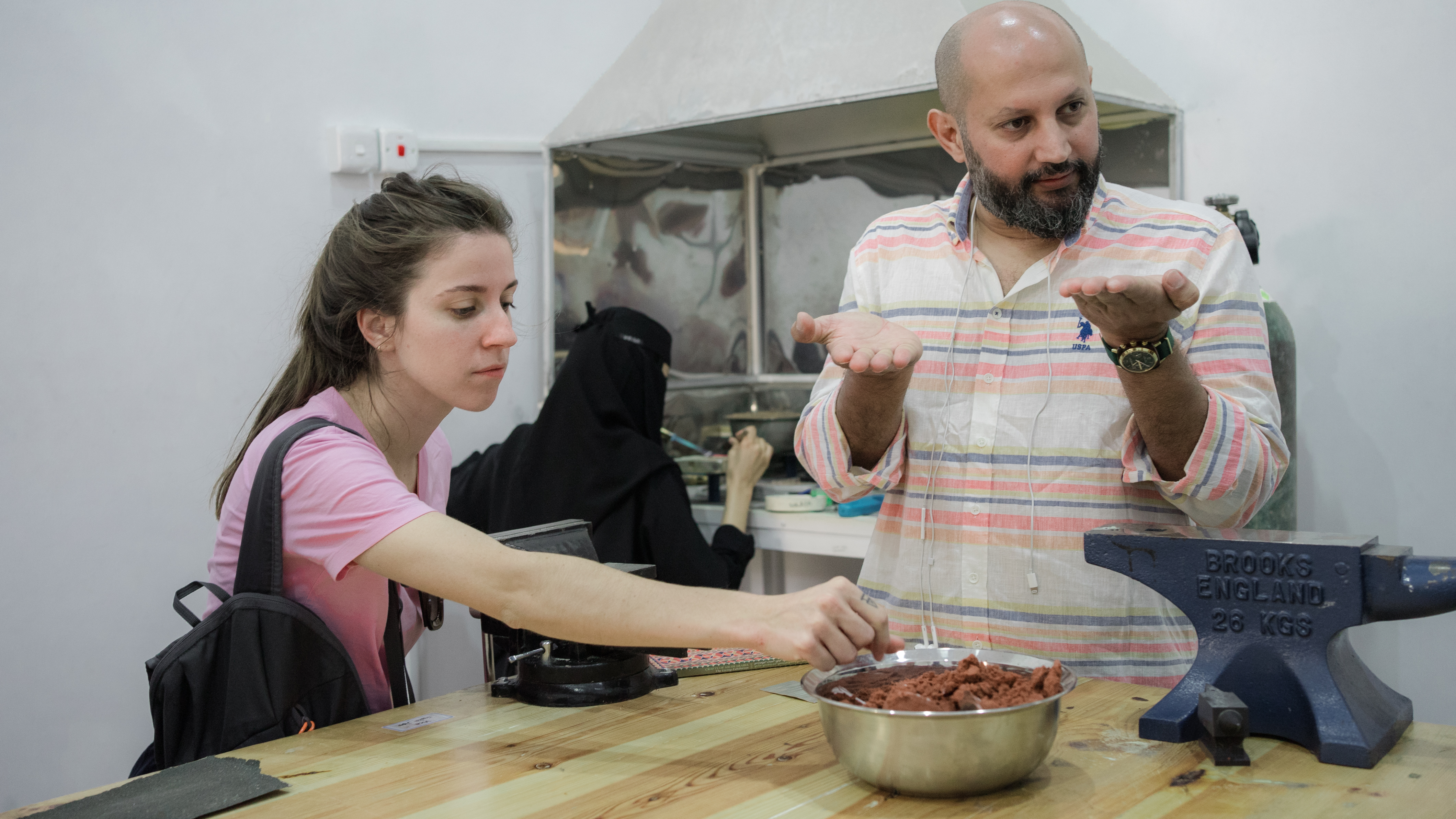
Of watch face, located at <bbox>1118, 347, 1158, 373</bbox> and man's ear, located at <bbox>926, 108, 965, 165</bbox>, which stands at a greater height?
man's ear, located at <bbox>926, 108, 965, 165</bbox>

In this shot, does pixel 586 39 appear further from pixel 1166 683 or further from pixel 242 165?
pixel 1166 683

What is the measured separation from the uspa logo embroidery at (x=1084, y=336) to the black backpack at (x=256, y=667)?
42.5 inches

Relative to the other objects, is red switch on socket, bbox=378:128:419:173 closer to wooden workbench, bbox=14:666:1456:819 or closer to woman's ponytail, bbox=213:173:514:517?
woman's ponytail, bbox=213:173:514:517

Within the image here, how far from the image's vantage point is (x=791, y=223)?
354 cm

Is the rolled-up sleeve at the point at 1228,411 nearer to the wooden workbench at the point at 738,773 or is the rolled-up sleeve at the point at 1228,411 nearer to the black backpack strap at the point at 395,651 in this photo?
the wooden workbench at the point at 738,773

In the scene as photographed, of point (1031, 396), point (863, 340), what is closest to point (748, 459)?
point (1031, 396)

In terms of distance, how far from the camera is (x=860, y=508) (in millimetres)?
2838

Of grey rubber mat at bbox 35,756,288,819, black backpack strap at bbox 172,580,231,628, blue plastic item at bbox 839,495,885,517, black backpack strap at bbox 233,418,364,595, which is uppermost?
black backpack strap at bbox 233,418,364,595

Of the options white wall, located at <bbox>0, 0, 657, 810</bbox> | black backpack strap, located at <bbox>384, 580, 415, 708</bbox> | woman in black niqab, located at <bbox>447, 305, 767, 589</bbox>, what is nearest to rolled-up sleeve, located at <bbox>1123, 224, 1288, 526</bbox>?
black backpack strap, located at <bbox>384, 580, 415, 708</bbox>

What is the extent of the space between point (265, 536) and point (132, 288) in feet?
5.43

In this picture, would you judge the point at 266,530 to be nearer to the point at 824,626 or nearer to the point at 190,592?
the point at 190,592

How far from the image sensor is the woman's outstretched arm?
1199 mm

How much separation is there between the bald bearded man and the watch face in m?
0.09

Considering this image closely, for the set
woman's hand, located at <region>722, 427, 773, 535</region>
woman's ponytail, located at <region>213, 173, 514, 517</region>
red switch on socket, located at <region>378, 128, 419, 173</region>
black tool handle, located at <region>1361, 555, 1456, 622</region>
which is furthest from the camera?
red switch on socket, located at <region>378, 128, 419, 173</region>
